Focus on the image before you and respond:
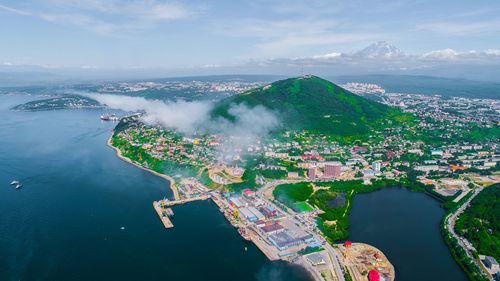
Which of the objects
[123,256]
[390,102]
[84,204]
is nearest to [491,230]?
[123,256]

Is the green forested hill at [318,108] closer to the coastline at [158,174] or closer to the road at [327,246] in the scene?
the coastline at [158,174]

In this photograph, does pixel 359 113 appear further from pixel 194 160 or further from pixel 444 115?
pixel 194 160

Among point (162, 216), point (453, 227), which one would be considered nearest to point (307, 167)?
point (453, 227)

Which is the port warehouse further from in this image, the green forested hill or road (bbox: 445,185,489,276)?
the green forested hill

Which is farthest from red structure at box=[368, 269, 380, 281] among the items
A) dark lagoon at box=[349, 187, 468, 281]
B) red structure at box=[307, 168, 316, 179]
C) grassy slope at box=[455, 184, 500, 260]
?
red structure at box=[307, 168, 316, 179]

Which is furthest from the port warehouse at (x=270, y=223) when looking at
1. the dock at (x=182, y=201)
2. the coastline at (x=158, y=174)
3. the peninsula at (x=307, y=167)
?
the coastline at (x=158, y=174)

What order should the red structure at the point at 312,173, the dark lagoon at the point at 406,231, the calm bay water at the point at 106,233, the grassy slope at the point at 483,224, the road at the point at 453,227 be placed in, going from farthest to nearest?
the red structure at the point at 312,173
the grassy slope at the point at 483,224
the road at the point at 453,227
the dark lagoon at the point at 406,231
the calm bay water at the point at 106,233
